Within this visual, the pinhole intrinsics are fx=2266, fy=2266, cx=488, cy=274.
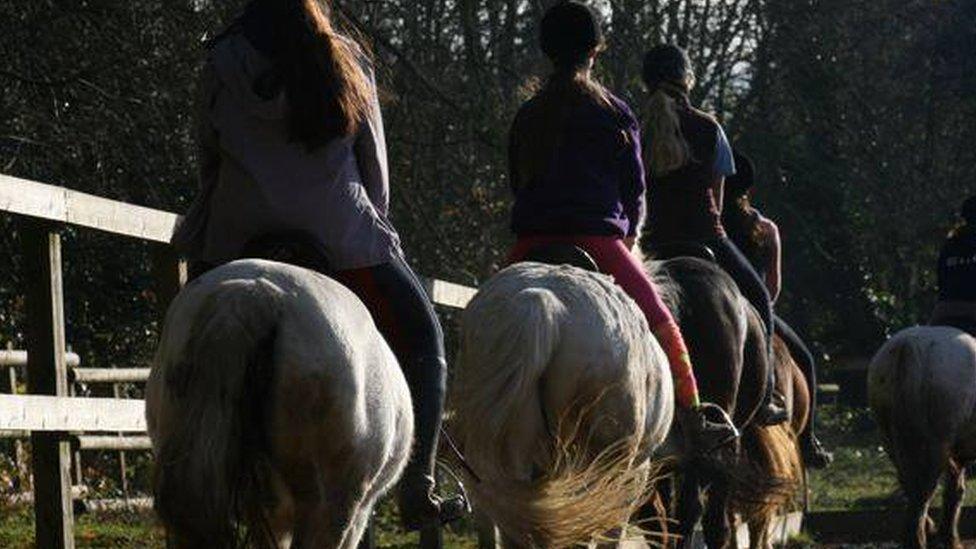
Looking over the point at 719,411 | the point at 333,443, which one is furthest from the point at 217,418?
the point at 719,411

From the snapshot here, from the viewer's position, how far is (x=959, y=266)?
14.9m

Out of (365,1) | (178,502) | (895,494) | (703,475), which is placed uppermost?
(365,1)

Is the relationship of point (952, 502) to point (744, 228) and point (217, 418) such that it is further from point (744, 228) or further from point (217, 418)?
point (217, 418)

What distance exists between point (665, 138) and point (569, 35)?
6.12ft

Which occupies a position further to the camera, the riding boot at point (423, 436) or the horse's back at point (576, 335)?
the horse's back at point (576, 335)

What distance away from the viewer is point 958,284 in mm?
14922

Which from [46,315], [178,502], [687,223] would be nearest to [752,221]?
[687,223]

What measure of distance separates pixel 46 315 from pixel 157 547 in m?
4.45

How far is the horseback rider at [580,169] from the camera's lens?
8.75 meters

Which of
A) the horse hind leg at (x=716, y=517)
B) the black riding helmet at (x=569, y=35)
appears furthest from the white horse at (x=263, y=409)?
the horse hind leg at (x=716, y=517)

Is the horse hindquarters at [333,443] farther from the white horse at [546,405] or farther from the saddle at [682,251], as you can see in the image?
the saddle at [682,251]

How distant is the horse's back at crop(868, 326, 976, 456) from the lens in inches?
564

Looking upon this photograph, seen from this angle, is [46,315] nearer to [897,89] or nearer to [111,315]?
[111,315]

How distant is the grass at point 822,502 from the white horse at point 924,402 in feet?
4.56
